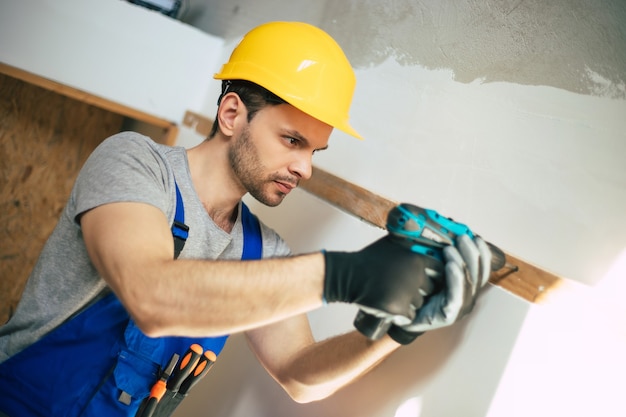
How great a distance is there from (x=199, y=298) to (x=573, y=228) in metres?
0.74

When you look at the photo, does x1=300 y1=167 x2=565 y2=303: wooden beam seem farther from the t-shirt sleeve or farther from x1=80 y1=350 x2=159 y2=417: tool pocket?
x1=80 y1=350 x2=159 y2=417: tool pocket

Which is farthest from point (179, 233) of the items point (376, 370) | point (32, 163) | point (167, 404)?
point (32, 163)

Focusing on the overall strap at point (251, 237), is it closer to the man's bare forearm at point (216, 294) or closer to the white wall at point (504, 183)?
the white wall at point (504, 183)

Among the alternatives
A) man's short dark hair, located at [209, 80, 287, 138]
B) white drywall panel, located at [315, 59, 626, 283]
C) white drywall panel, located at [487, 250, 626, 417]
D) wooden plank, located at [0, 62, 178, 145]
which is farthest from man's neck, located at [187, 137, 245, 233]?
wooden plank, located at [0, 62, 178, 145]

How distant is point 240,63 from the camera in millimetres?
1376

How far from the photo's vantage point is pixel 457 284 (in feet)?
2.83

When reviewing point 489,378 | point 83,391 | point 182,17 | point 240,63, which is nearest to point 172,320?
point 83,391

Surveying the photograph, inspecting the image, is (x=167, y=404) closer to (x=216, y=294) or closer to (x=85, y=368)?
(x=85, y=368)

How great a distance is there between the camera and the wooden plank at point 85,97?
2.36 metres

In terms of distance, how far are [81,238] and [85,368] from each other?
1.06 feet

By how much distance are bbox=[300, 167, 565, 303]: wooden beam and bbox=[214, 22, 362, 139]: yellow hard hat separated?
0.20 meters

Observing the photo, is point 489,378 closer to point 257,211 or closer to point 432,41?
point 432,41

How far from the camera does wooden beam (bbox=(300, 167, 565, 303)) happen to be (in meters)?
0.94

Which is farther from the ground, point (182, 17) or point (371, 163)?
point (182, 17)
